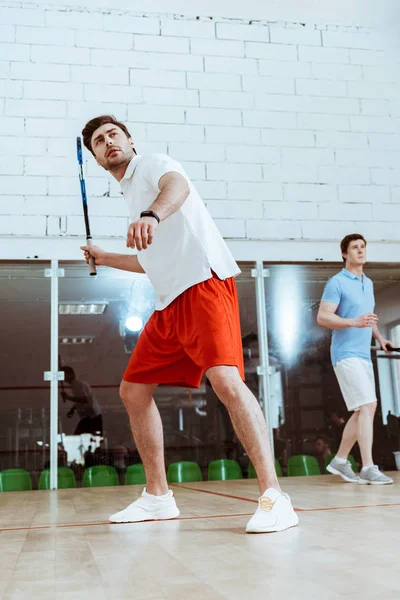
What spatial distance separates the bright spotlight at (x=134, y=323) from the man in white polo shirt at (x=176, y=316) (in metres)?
2.49

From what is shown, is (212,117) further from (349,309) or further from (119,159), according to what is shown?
(119,159)

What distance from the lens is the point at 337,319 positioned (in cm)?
323

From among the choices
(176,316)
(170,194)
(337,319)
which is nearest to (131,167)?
(170,194)

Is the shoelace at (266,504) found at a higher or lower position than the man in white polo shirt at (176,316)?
lower

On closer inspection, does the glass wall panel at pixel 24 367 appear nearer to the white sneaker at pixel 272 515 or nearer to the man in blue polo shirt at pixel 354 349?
the man in blue polo shirt at pixel 354 349

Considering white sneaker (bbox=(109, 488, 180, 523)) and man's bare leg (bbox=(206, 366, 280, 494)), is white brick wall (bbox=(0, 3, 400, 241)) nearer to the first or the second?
white sneaker (bbox=(109, 488, 180, 523))

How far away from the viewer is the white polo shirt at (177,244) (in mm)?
1785

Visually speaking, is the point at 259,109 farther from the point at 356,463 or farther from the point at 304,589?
the point at 304,589

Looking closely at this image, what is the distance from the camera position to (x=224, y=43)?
16.2 ft

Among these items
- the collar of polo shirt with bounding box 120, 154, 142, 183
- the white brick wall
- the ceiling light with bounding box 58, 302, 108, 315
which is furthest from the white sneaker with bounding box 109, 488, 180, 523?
the white brick wall

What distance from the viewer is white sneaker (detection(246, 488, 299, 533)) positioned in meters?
1.41

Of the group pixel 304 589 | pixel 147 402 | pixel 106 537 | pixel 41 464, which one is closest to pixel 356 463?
pixel 41 464

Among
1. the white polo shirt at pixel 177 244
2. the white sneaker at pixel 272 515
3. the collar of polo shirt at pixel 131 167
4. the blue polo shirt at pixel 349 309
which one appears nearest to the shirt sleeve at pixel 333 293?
the blue polo shirt at pixel 349 309

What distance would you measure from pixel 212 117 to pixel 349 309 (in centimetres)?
205
